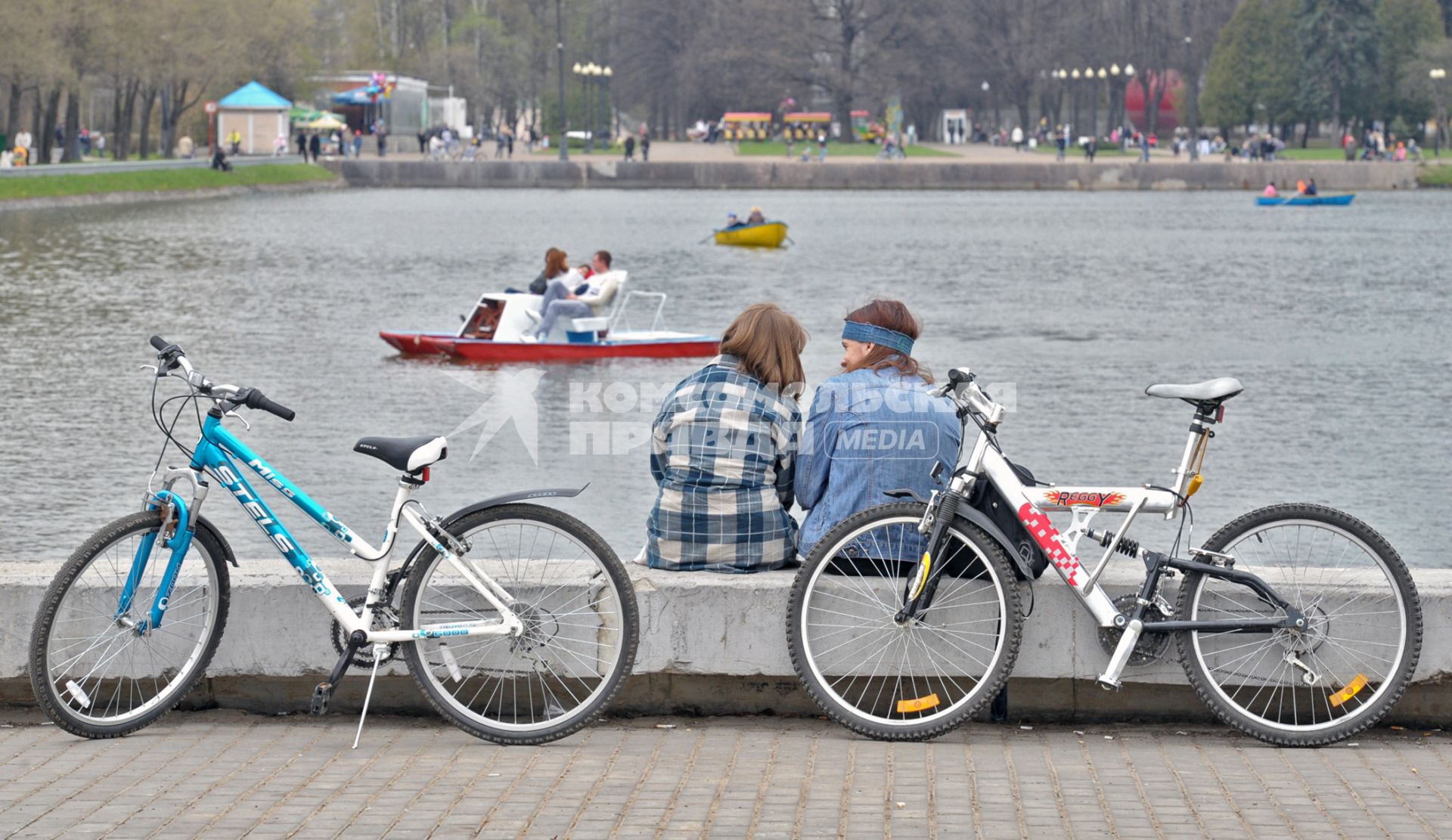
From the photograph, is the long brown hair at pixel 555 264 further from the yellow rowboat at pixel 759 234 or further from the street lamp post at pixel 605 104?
the street lamp post at pixel 605 104

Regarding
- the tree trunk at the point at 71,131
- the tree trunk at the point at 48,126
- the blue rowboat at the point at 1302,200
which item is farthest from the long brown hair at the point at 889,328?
the tree trunk at the point at 71,131

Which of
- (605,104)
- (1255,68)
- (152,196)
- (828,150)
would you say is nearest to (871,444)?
(152,196)

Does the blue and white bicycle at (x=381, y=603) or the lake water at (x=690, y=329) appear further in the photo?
the lake water at (x=690, y=329)

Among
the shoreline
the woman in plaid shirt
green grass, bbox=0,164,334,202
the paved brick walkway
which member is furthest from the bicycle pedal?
green grass, bbox=0,164,334,202

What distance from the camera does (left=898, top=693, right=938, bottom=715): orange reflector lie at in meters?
5.96

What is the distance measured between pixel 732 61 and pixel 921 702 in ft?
381

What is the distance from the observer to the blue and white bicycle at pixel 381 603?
19.5 feet

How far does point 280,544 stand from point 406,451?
50 cm

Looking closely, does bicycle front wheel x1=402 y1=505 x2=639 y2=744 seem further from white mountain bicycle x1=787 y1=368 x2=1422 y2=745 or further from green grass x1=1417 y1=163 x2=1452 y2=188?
green grass x1=1417 y1=163 x2=1452 y2=188

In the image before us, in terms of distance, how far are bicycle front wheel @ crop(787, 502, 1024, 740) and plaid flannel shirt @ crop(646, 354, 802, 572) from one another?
1.46 feet

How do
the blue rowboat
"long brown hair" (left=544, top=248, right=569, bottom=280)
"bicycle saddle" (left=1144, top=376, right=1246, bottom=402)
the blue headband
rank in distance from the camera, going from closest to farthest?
1. "bicycle saddle" (left=1144, top=376, right=1246, bottom=402)
2. the blue headband
3. "long brown hair" (left=544, top=248, right=569, bottom=280)
4. the blue rowboat

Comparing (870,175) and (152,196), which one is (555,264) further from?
(870,175)

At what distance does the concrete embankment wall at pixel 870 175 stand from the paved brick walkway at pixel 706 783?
8072cm

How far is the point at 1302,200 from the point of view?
242 ft
